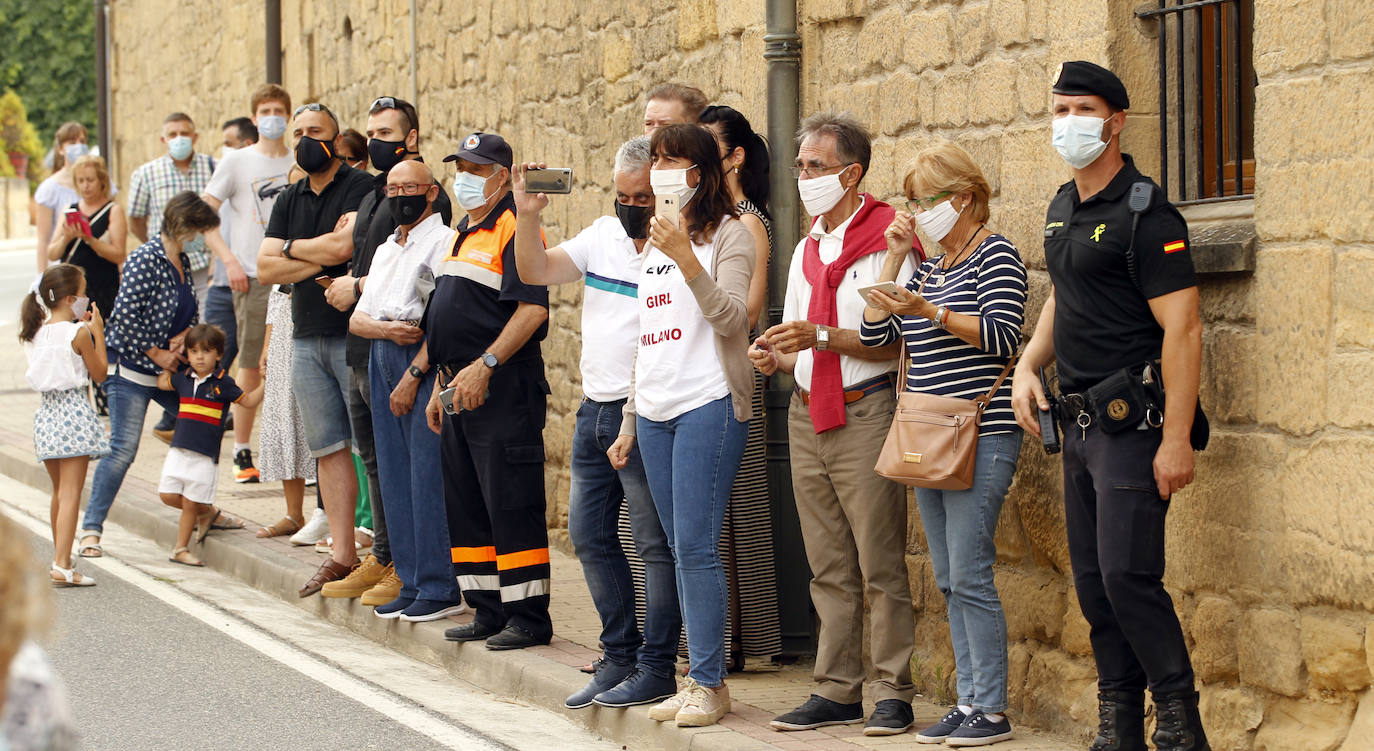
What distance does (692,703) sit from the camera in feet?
18.7

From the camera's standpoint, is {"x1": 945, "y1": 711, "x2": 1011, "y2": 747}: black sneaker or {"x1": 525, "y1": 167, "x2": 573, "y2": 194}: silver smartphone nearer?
{"x1": 945, "y1": 711, "x2": 1011, "y2": 747}: black sneaker

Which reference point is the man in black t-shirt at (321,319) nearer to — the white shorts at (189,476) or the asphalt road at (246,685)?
the asphalt road at (246,685)

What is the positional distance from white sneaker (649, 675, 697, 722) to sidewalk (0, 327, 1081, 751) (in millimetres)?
43

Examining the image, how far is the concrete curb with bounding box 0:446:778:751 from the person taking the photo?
5703 mm

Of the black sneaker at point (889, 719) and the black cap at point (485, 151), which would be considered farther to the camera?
the black cap at point (485, 151)

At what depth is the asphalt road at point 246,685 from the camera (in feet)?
19.5

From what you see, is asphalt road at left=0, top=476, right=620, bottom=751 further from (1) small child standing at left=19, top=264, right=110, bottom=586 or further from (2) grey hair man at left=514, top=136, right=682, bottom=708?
(1) small child standing at left=19, top=264, right=110, bottom=586

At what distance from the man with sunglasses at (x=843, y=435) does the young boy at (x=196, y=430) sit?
15.1 feet

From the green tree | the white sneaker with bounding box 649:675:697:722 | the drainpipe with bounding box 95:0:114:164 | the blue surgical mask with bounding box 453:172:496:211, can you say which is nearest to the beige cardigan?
the white sneaker with bounding box 649:675:697:722

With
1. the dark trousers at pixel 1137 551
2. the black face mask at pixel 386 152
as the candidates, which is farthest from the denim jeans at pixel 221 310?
the dark trousers at pixel 1137 551

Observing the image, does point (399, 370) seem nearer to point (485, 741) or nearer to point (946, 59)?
point (485, 741)

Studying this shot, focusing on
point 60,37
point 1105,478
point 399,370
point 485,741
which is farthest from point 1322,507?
point 60,37

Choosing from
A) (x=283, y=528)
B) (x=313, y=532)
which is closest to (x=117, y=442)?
(x=283, y=528)

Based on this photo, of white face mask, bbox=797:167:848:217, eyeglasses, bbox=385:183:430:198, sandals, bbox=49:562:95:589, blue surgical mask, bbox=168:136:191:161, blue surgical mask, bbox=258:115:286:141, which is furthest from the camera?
blue surgical mask, bbox=168:136:191:161
